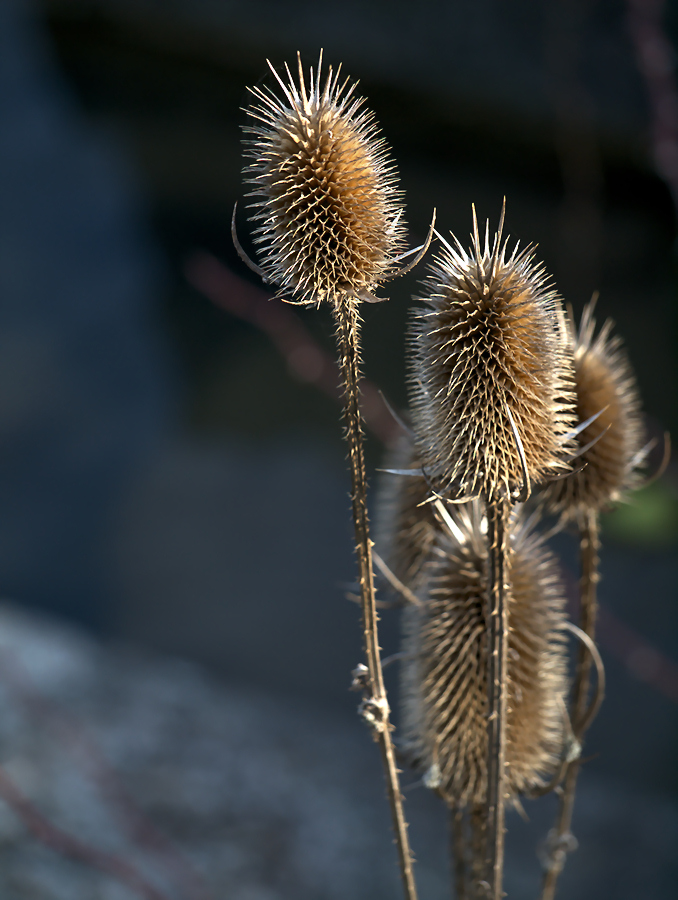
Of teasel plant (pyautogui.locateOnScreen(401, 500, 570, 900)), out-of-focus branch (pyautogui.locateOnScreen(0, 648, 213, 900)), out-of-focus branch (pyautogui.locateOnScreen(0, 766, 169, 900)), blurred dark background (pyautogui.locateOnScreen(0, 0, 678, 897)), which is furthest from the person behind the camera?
blurred dark background (pyautogui.locateOnScreen(0, 0, 678, 897))

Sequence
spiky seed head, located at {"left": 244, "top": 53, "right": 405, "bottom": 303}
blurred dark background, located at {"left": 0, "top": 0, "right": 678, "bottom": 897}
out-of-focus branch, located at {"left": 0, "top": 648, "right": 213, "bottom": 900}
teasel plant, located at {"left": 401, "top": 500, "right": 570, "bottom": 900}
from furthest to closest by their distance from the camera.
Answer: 1. blurred dark background, located at {"left": 0, "top": 0, "right": 678, "bottom": 897}
2. out-of-focus branch, located at {"left": 0, "top": 648, "right": 213, "bottom": 900}
3. teasel plant, located at {"left": 401, "top": 500, "right": 570, "bottom": 900}
4. spiky seed head, located at {"left": 244, "top": 53, "right": 405, "bottom": 303}

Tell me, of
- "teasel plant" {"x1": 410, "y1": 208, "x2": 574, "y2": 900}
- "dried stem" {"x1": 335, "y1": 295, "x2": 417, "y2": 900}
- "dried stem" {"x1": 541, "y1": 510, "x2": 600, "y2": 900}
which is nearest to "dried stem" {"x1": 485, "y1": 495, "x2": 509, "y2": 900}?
"teasel plant" {"x1": 410, "y1": 208, "x2": 574, "y2": 900}

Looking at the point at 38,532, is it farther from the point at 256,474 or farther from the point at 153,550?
the point at 256,474

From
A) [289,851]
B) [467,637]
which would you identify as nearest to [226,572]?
[289,851]

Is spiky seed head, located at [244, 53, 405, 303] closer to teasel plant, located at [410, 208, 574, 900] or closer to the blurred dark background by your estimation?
teasel plant, located at [410, 208, 574, 900]

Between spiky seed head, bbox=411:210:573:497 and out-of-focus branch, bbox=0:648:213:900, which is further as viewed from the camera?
out-of-focus branch, bbox=0:648:213:900
